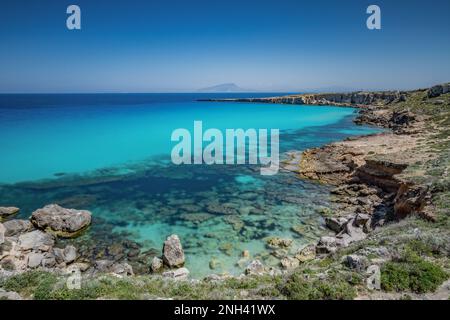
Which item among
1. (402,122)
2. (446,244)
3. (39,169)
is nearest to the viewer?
(446,244)

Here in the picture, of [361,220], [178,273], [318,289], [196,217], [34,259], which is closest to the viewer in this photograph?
[318,289]

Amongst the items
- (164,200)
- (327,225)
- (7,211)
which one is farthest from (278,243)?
(7,211)

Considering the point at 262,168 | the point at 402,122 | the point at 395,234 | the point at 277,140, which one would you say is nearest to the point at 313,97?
the point at 402,122

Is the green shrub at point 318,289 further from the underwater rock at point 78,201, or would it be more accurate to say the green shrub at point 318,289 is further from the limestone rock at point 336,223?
the underwater rock at point 78,201

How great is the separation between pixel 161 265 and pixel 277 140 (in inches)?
1762

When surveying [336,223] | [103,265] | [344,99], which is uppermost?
[344,99]

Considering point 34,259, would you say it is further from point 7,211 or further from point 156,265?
point 7,211

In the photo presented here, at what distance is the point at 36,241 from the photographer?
18.9 m

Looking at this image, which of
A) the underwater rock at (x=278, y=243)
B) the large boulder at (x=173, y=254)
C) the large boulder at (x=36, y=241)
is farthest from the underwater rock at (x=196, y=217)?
the large boulder at (x=36, y=241)

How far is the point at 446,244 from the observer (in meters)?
11.3

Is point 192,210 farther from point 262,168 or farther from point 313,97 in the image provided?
point 313,97

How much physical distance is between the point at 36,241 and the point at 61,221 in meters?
2.36

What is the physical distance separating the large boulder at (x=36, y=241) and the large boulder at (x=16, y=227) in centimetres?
122

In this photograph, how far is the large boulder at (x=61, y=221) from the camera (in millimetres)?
20844
